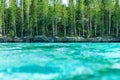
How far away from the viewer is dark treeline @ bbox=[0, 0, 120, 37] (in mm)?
61375

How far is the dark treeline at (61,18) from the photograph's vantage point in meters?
61.4

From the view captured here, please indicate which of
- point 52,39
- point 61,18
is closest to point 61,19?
point 61,18

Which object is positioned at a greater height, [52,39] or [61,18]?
[61,18]

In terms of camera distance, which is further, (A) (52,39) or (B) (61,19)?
(B) (61,19)

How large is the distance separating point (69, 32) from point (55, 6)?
6.14 metres

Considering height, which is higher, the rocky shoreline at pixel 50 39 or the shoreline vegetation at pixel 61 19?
the shoreline vegetation at pixel 61 19

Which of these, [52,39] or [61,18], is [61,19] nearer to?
[61,18]

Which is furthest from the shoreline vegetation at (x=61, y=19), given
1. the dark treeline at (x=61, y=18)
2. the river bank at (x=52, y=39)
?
the river bank at (x=52, y=39)

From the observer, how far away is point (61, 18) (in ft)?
205

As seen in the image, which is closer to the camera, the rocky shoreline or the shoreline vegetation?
the rocky shoreline

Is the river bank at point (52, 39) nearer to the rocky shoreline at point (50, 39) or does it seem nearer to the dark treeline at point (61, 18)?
the rocky shoreline at point (50, 39)

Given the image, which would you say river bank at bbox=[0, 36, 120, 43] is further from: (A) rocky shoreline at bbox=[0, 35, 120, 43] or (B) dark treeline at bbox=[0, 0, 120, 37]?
(B) dark treeline at bbox=[0, 0, 120, 37]

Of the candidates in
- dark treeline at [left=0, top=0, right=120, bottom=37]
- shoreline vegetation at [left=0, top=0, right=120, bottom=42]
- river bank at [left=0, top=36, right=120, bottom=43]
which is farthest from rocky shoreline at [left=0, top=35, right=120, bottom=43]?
dark treeline at [left=0, top=0, right=120, bottom=37]

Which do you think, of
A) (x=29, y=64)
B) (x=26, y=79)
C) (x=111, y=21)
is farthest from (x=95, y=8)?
(x=26, y=79)
